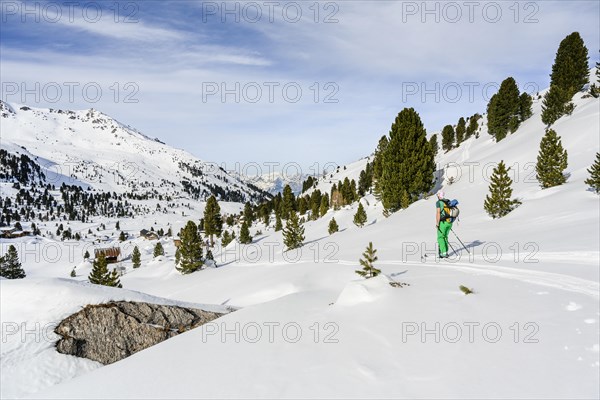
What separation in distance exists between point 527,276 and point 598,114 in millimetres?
34670

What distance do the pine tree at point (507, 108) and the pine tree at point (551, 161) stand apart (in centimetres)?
3095

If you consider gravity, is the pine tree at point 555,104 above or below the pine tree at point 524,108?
below

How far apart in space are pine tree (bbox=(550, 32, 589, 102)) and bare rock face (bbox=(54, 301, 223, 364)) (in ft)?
186

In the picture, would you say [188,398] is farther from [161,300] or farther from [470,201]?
[470,201]

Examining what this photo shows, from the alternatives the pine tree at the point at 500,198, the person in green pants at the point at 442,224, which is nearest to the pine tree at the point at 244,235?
the pine tree at the point at 500,198

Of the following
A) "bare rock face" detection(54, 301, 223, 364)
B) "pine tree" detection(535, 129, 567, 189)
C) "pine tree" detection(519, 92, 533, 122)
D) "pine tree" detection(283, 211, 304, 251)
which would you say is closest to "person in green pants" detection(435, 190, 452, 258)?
"bare rock face" detection(54, 301, 223, 364)

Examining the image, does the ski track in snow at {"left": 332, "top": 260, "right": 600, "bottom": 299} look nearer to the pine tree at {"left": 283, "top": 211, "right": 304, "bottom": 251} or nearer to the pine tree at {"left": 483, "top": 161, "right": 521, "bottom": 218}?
the pine tree at {"left": 483, "top": 161, "right": 521, "bottom": 218}

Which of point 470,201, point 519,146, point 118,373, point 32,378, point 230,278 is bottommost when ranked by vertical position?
point 230,278

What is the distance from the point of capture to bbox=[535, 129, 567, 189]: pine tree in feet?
71.7

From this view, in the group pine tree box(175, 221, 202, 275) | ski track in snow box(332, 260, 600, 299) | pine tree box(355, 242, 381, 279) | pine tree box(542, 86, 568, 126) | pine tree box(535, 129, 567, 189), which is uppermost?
pine tree box(542, 86, 568, 126)

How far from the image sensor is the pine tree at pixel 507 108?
49.3 metres

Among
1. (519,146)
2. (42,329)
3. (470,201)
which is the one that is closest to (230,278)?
(42,329)

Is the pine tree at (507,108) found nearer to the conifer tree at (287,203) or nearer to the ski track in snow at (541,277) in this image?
the conifer tree at (287,203)

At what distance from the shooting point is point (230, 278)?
75.1 ft
